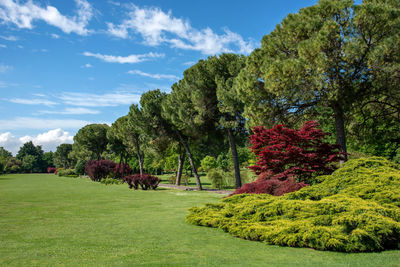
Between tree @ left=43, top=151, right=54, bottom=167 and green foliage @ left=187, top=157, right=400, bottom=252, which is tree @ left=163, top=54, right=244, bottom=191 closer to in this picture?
green foliage @ left=187, top=157, right=400, bottom=252

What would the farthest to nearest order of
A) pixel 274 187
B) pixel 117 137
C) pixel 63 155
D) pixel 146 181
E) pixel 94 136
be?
pixel 63 155
pixel 94 136
pixel 117 137
pixel 146 181
pixel 274 187

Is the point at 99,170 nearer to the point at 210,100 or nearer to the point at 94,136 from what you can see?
the point at 94,136

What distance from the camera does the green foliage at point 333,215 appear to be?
4.93m

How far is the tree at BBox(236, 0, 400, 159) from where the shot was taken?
12.3 meters

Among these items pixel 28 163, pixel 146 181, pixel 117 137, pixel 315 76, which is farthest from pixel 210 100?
pixel 28 163

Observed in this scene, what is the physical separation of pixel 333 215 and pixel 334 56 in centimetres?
974

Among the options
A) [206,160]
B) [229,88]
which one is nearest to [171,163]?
[206,160]

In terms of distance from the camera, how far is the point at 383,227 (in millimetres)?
4883

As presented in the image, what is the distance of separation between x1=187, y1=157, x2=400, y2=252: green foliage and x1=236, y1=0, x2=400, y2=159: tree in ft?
18.6

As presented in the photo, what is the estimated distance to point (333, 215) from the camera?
219 inches

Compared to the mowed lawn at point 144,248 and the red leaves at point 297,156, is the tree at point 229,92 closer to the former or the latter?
the red leaves at point 297,156

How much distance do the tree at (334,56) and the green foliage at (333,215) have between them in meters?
5.66

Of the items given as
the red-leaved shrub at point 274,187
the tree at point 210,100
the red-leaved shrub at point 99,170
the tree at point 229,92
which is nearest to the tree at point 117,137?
the red-leaved shrub at point 99,170

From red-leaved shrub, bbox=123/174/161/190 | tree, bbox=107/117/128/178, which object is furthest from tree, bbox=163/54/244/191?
tree, bbox=107/117/128/178
